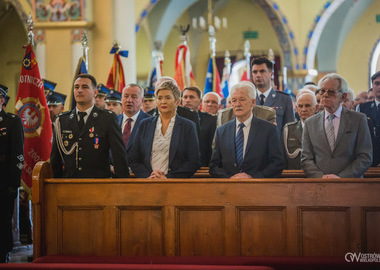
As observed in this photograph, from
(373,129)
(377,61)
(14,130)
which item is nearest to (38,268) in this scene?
(14,130)

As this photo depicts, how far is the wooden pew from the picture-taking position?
141 inches

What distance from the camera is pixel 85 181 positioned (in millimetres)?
3781

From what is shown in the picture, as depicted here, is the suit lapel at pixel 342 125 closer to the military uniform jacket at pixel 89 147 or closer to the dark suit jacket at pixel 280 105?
the dark suit jacket at pixel 280 105

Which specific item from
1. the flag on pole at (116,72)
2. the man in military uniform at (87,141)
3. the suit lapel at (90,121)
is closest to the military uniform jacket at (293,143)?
the man in military uniform at (87,141)

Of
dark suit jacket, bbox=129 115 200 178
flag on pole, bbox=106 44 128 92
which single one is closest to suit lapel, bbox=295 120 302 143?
dark suit jacket, bbox=129 115 200 178

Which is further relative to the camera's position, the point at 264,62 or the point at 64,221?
the point at 264,62

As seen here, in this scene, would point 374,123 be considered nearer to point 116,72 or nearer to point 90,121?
point 90,121

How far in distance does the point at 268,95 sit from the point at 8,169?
219 centimetres

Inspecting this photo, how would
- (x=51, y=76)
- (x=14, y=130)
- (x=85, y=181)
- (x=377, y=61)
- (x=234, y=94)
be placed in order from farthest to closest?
1. (x=377, y=61)
2. (x=51, y=76)
3. (x=14, y=130)
4. (x=234, y=94)
5. (x=85, y=181)

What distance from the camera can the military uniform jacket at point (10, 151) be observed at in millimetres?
4801

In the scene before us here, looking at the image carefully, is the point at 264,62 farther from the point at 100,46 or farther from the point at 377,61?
the point at 377,61

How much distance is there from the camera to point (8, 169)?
4840 mm

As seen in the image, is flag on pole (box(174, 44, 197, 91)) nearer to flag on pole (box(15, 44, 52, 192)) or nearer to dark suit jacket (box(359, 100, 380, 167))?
flag on pole (box(15, 44, 52, 192))

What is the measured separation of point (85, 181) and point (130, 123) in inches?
73.7
